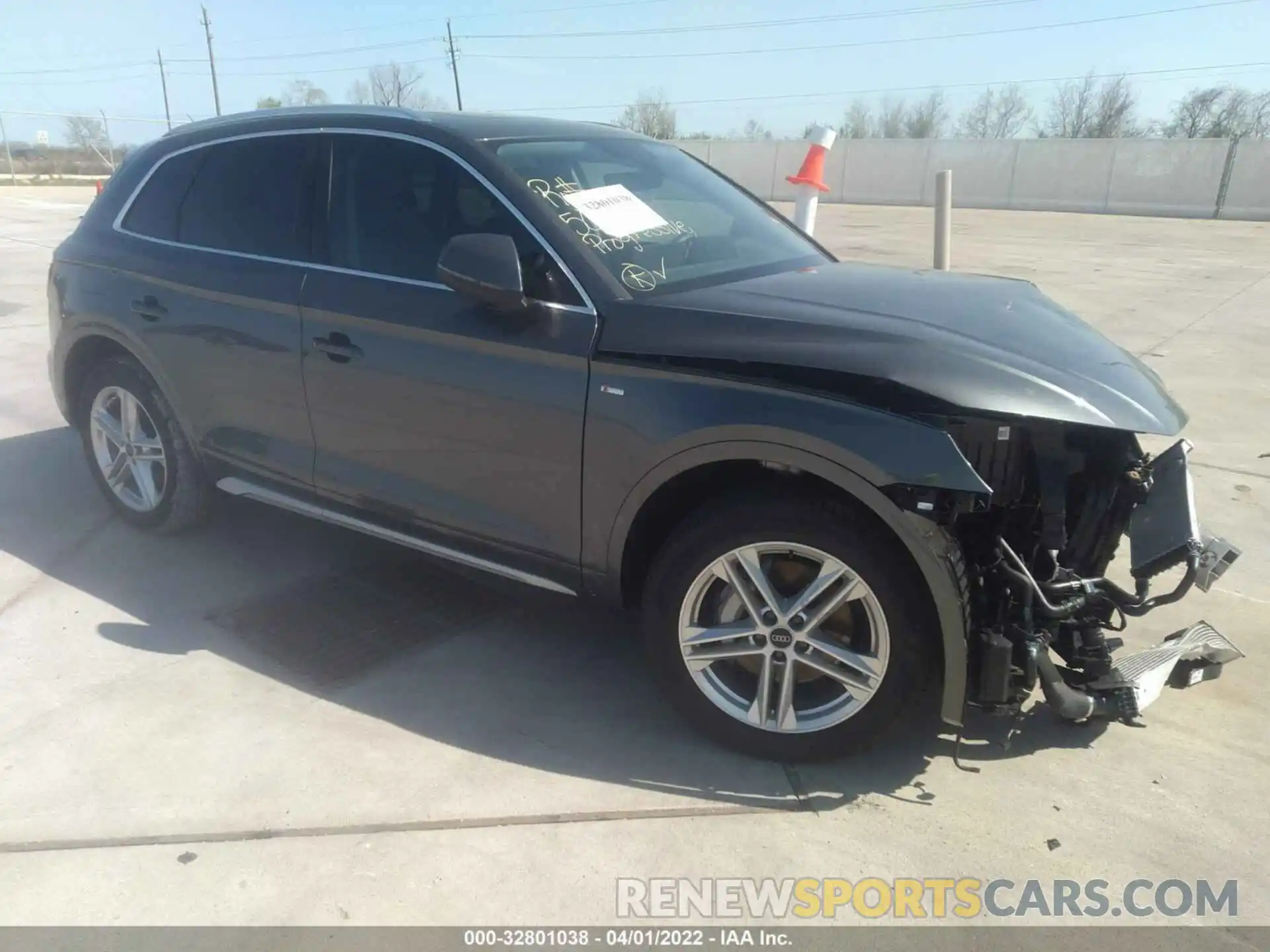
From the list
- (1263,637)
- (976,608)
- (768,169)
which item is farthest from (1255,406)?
(768,169)

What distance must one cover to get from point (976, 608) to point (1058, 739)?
2.36ft

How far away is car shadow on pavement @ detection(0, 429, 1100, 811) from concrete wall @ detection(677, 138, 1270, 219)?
2586 centimetres

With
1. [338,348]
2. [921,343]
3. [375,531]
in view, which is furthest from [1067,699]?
[338,348]

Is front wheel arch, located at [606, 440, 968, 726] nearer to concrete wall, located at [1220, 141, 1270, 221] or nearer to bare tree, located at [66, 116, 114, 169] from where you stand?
concrete wall, located at [1220, 141, 1270, 221]

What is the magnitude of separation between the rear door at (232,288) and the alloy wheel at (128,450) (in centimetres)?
41

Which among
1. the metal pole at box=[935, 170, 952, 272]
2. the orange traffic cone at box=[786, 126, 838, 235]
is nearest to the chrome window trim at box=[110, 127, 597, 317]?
the orange traffic cone at box=[786, 126, 838, 235]

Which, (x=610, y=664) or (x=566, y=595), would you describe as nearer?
(x=566, y=595)

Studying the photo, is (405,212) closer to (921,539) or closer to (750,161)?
(921,539)

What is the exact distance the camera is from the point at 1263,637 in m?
3.70

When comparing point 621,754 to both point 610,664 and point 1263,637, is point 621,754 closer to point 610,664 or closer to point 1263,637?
point 610,664

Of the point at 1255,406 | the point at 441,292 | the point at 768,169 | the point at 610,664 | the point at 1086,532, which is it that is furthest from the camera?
the point at 768,169

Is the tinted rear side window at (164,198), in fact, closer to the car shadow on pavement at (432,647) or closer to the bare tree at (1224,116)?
the car shadow on pavement at (432,647)

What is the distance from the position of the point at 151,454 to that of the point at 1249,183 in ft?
112

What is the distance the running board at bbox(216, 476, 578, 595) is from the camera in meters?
3.31
